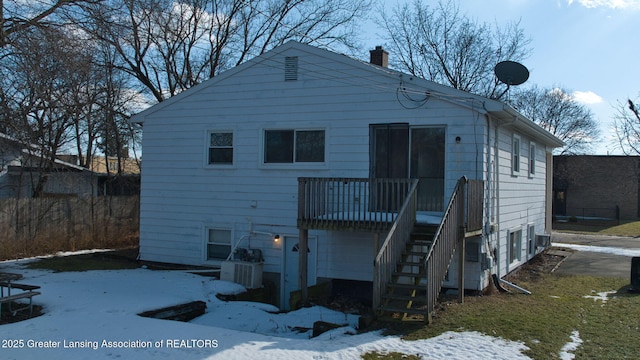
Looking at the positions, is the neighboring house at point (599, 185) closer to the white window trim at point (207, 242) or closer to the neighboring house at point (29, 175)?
the neighboring house at point (29, 175)

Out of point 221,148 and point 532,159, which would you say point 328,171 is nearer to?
point 221,148

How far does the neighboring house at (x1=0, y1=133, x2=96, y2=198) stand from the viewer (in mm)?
18541

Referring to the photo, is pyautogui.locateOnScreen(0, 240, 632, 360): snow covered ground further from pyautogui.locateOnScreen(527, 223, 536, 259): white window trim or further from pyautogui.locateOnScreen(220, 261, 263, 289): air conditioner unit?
pyautogui.locateOnScreen(527, 223, 536, 259): white window trim

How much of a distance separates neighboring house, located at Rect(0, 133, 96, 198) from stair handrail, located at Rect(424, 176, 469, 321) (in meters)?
14.3

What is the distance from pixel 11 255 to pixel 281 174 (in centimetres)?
894

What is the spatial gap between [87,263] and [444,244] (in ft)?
34.9

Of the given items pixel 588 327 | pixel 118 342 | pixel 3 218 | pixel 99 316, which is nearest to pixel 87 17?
pixel 3 218

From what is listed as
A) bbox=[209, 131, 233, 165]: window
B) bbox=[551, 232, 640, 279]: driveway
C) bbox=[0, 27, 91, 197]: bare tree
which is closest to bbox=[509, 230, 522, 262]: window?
bbox=[551, 232, 640, 279]: driveway

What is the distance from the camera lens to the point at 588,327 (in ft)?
30.0

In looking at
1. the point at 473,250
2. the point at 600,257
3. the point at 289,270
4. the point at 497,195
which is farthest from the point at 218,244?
the point at 600,257

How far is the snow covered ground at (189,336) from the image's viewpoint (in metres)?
7.41

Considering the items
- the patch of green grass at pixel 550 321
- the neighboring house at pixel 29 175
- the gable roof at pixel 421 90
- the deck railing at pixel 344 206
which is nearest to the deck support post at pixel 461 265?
the patch of green grass at pixel 550 321

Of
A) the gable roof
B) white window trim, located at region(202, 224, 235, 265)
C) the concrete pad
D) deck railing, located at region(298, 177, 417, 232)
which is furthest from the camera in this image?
the concrete pad

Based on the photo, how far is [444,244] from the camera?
994 cm
